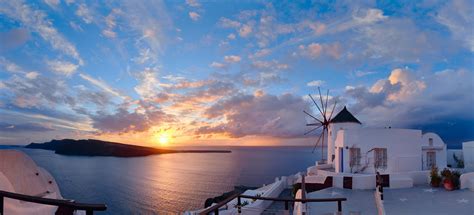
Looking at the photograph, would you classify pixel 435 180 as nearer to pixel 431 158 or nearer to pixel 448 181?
pixel 448 181

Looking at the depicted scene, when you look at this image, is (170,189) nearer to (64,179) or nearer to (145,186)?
(145,186)

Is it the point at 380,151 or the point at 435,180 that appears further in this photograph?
the point at 380,151

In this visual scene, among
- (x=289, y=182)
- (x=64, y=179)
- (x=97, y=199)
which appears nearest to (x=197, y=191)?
(x=97, y=199)

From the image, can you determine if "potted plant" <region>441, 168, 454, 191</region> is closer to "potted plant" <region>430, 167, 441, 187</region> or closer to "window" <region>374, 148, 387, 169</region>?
"potted plant" <region>430, 167, 441, 187</region>

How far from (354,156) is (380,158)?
4.98ft

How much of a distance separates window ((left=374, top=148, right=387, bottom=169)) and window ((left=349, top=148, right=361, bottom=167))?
40.5 inches

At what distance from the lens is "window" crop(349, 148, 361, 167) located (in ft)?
66.9

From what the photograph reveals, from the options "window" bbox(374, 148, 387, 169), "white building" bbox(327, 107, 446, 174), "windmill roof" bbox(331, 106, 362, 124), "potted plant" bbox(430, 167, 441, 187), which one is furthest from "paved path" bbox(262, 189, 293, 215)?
"windmill roof" bbox(331, 106, 362, 124)

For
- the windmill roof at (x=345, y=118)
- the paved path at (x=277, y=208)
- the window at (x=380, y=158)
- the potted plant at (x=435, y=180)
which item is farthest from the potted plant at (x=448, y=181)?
the windmill roof at (x=345, y=118)

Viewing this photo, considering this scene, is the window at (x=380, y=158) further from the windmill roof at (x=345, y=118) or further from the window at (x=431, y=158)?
the windmill roof at (x=345, y=118)

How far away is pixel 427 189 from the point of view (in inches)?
584

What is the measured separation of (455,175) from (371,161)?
5264 millimetres

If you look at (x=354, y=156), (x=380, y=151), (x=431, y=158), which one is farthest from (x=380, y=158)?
(x=431, y=158)

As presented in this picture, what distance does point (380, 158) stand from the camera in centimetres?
1970
